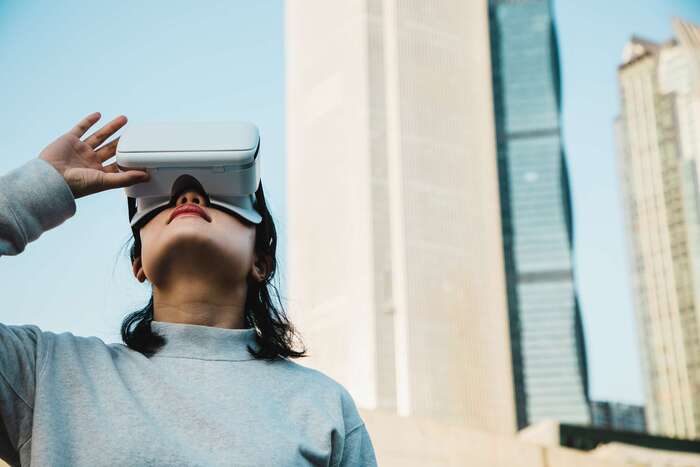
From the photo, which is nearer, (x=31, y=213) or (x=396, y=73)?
(x=31, y=213)

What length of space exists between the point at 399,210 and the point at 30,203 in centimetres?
4478

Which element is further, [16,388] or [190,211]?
[190,211]

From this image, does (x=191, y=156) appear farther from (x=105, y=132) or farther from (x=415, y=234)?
(x=415, y=234)

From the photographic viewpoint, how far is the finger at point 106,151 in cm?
133

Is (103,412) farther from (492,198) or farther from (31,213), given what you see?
(492,198)

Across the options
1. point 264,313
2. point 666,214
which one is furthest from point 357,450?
point 666,214

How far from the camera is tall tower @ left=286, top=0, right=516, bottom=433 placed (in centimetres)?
4488

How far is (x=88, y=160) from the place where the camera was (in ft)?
4.33

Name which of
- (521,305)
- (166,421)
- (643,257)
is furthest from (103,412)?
(643,257)

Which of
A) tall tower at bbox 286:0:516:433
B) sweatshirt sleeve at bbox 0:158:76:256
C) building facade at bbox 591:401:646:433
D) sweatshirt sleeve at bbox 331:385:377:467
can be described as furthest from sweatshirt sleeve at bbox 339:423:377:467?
building facade at bbox 591:401:646:433

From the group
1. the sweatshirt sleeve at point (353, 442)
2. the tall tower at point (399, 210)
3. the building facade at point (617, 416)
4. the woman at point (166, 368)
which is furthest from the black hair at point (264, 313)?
the building facade at point (617, 416)

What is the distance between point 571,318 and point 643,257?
9.91 metres

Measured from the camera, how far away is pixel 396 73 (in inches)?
1916

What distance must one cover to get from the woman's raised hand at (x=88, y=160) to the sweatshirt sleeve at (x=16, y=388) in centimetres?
19
